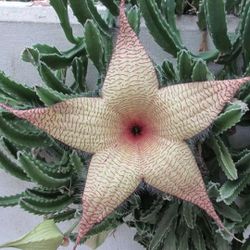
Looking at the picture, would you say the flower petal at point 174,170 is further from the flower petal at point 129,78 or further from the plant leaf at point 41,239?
the plant leaf at point 41,239

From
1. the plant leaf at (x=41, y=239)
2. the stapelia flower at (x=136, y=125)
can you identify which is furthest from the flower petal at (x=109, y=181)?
the plant leaf at (x=41, y=239)

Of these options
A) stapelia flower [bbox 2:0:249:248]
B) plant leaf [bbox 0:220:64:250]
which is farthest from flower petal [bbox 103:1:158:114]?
plant leaf [bbox 0:220:64:250]

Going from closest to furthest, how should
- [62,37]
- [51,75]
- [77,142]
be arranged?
[77,142] → [51,75] → [62,37]

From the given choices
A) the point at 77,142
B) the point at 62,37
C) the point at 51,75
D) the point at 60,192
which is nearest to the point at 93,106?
the point at 77,142

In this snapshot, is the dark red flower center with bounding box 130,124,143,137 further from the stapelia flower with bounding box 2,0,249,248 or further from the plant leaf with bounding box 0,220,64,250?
the plant leaf with bounding box 0,220,64,250

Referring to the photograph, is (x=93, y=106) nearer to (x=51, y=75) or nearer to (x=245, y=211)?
(x=51, y=75)

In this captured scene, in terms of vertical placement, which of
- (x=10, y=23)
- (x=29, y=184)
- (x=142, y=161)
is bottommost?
(x=29, y=184)

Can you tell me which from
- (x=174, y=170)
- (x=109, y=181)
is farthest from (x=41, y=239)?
(x=174, y=170)
